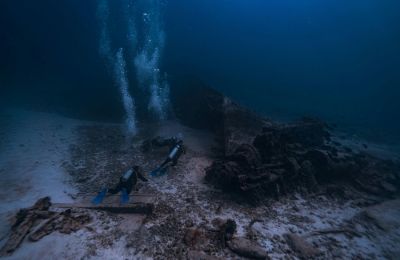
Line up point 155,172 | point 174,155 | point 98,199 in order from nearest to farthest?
point 98,199 → point 155,172 → point 174,155

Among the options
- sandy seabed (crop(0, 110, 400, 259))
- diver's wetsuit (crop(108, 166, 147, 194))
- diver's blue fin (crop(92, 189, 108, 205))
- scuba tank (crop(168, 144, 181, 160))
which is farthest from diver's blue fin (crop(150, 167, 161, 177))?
diver's blue fin (crop(92, 189, 108, 205))

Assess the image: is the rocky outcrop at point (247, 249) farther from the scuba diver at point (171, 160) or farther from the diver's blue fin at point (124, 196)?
the scuba diver at point (171, 160)

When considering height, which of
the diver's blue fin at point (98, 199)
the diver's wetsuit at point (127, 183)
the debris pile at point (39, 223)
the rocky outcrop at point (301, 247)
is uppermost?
the diver's wetsuit at point (127, 183)

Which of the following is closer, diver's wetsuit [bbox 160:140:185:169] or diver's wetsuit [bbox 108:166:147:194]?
diver's wetsuit [bbox 108:166:147:194]

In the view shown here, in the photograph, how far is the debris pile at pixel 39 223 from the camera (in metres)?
4.90

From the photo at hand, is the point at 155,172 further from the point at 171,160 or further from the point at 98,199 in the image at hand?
the point at 98,199

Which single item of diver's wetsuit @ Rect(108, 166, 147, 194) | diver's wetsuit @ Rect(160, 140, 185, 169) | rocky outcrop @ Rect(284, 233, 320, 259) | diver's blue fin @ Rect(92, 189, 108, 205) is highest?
diver's wetsuit @ Rect(160, 140, 185, 169)

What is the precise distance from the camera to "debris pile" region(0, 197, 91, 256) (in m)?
4.90

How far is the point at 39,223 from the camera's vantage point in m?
5.44

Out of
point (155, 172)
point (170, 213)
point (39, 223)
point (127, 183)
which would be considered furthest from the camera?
point (155, 172)

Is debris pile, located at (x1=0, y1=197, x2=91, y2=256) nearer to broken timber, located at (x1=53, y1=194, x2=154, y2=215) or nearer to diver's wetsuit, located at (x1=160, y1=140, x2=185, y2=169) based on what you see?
broken timber, located at (x1=53, y1=194, x2=154, y2=215)

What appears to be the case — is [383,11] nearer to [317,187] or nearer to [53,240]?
[317,187]

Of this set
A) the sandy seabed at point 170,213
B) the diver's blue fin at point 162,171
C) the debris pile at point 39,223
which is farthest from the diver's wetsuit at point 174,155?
the debris pile at point 39,223

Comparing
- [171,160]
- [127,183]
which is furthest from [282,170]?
[127,183]
